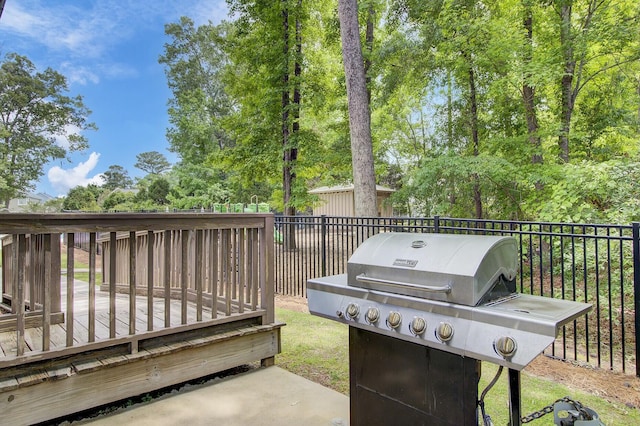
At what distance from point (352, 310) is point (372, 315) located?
0.42ft

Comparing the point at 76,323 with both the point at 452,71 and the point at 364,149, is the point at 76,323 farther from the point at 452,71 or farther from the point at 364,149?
the point at 452,71

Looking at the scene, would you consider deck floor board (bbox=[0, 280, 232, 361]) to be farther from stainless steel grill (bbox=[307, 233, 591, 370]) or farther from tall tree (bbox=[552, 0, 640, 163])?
tall tree (bbox=[552, 0, 640, 163])

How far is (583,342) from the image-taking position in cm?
448

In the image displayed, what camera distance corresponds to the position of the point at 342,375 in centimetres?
325

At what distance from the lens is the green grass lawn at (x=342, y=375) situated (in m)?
2.60

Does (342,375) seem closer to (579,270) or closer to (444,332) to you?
(444,332)

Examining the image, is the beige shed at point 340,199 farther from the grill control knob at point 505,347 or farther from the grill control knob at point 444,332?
the grill control knob at point 505,347

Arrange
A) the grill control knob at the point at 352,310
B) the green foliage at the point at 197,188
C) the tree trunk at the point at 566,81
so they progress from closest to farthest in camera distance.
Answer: the grill control knob at the point at 352,310 → the tree trunk at the point at 566,81 → the green foliage at the point at 197,188

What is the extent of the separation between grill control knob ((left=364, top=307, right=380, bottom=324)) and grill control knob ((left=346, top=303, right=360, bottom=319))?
6 cm

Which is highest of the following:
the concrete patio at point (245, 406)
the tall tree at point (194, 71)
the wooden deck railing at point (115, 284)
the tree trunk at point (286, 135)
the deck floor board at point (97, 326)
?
the tall tree at point (194, 71)

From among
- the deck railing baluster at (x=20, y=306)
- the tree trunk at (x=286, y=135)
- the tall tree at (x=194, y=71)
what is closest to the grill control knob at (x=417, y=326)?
the deck railing baluster at (x=20, y=306)

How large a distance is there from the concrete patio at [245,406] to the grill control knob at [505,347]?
145 centimetres

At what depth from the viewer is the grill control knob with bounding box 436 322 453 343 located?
57.9 inches

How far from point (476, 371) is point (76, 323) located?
3.14 metres
